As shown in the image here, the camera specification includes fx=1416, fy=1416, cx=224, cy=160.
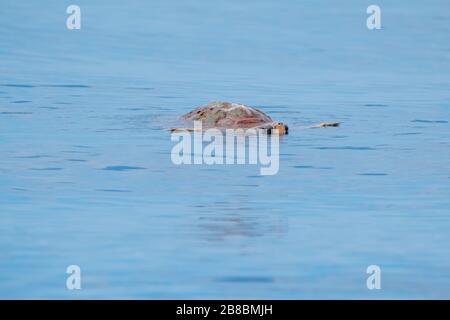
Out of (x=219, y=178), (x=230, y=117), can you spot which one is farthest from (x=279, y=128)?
(x=219, y=178)

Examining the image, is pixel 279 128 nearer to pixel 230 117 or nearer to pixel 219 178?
pixel 230 117

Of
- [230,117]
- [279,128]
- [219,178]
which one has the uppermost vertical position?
[230,117]

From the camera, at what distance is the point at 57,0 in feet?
156

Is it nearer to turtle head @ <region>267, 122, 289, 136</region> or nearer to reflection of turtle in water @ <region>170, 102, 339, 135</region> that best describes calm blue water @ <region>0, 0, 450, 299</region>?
turtle head @ <region>267, 122, 289, 136</region>

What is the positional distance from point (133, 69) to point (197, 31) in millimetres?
8597

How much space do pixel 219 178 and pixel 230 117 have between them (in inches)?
205

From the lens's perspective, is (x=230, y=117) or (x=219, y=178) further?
(x=230, y=117)

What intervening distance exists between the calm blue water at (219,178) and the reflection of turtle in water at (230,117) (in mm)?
572

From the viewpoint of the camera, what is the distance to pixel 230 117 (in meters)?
21.3

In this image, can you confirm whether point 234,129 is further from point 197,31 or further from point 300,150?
point 197,31

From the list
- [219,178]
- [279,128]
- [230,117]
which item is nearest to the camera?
[219,178]

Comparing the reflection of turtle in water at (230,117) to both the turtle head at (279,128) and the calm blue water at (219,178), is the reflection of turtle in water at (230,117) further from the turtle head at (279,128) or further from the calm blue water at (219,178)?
the calm blue water at (219,178)

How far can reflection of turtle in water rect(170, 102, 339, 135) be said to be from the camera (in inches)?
826
